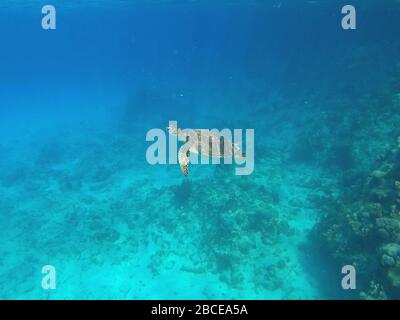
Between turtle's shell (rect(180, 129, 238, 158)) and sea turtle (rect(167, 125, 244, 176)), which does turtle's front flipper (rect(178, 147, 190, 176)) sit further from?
turtle's shell (rect(180, 129, 238, 158))

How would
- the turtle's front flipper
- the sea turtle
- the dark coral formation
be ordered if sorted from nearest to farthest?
1. the turtle's front flipper
2. the dark coral formation
3. the sea turtle

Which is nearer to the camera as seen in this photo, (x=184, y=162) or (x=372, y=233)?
(x=184, y=162)

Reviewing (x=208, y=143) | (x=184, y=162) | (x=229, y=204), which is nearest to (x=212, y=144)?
(x=208, y=143)

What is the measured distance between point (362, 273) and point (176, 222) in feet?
23.5

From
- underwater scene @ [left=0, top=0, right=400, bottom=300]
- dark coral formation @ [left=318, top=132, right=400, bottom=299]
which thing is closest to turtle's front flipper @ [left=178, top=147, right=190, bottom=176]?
underwater scene @ [left=0, top=0, right=400, bottom=300]

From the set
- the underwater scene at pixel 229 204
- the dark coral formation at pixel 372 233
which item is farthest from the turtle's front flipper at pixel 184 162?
the dark coral formation at pixel 372 233

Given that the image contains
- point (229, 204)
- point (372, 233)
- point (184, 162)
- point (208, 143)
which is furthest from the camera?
point (229, 204)

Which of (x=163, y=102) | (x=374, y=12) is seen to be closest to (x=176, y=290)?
(x=163, y=102)

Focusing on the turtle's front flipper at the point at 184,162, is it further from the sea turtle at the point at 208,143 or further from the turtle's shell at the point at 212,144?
the turtle's shell at the point at 212,144

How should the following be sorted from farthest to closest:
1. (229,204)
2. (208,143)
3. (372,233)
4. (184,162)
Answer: (229,204) < (372,233) < (208,143) < (184,162)

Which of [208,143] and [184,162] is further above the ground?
[208,143]

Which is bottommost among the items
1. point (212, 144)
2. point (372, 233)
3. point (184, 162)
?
point (372, 233)

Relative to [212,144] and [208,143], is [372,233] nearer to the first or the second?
[212,144]
